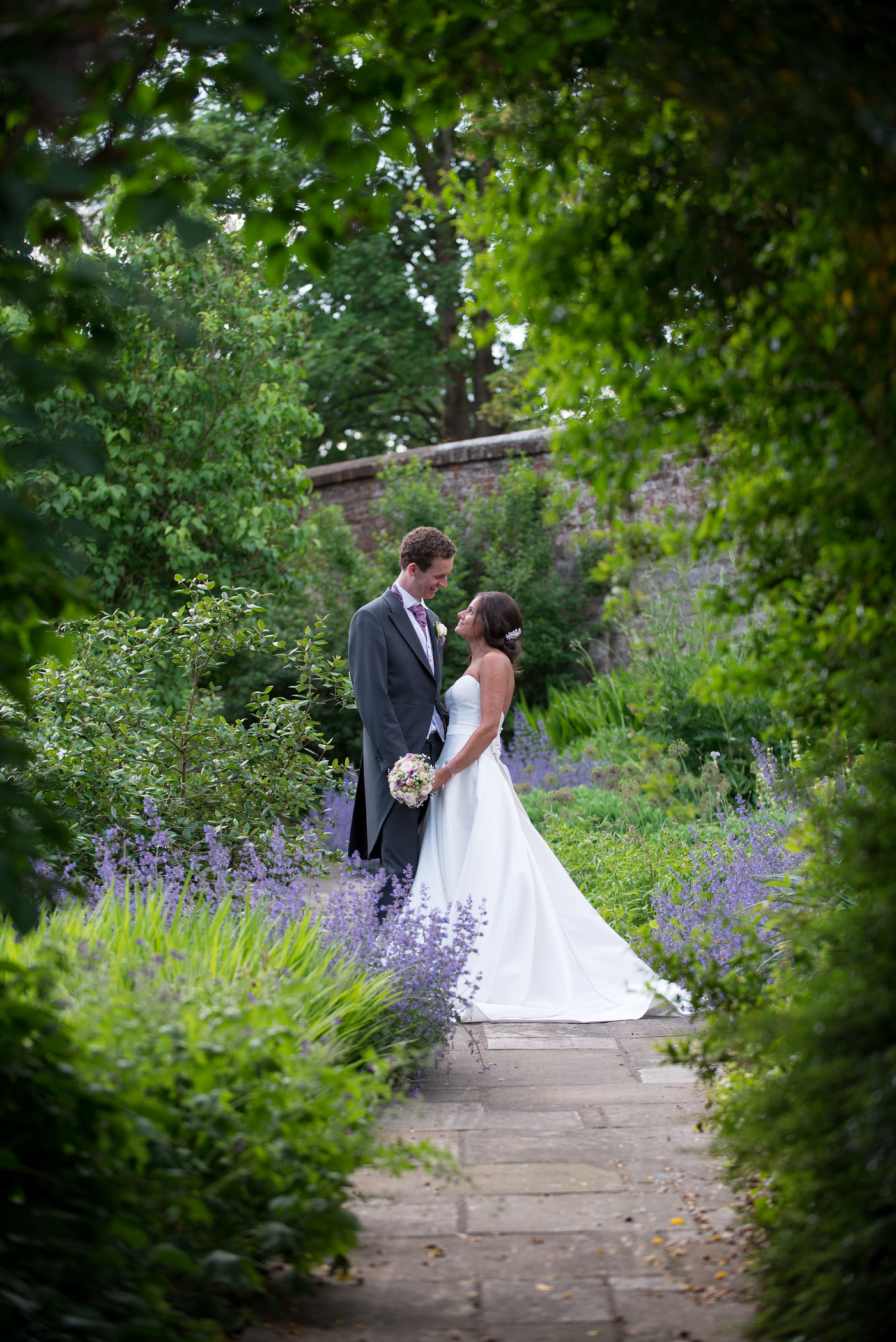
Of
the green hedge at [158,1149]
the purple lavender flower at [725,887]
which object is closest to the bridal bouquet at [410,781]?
the purple lavender flower at [725,887]

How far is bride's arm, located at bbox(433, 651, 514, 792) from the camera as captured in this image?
18.6 ft

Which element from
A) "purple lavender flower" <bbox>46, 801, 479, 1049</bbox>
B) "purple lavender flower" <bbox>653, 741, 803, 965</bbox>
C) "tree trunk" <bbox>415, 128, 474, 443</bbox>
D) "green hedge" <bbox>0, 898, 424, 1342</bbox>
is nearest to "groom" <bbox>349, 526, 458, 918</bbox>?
"purple lavender flower" <bbox>46, 801, 479, 1049</bbox>

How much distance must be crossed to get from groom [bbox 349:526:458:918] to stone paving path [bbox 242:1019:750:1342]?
162 cm

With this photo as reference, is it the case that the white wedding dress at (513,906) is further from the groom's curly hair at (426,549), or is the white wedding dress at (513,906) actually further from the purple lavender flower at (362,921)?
the groom's curly hair at (426,549)

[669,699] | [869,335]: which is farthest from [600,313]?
[669,699]

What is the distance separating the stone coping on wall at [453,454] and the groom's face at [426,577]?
18.7 ft

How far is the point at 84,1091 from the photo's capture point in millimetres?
2074

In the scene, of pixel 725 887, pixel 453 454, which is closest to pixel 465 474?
pixel 453 454

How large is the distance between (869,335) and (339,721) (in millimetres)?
8897

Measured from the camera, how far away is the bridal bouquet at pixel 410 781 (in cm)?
530

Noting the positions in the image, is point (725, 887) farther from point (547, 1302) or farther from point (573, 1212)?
point (547, 1302)

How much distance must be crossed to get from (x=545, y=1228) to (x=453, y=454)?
9966mm

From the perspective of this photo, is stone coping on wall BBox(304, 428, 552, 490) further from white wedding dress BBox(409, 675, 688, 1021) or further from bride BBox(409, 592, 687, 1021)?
white wedding dress BBox(409, 675, 688, 1021)

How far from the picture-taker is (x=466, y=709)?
19.2 ft
